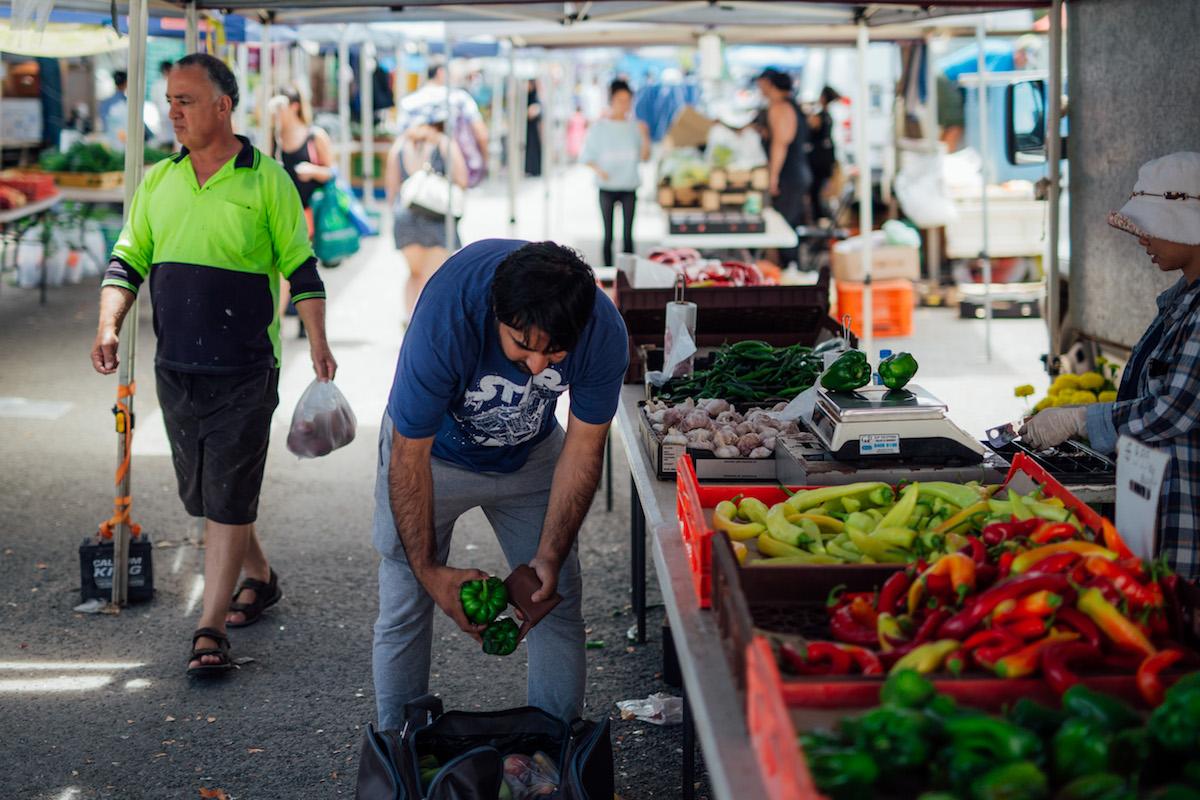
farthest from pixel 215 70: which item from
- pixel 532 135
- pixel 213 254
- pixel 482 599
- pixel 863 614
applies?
pixel 532 135

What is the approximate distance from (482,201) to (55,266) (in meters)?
9.78

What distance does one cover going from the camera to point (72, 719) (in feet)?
14.7

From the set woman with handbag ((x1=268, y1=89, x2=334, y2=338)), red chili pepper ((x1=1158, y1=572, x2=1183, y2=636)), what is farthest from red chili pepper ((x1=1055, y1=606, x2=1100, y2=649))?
woman with handbag ((x1=268, y1=89, x2=334, y2=338))

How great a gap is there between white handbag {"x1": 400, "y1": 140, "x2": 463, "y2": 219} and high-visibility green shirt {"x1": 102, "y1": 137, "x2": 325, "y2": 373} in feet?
17.5

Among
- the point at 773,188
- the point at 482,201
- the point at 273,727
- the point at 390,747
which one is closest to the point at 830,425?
the point at 390,747

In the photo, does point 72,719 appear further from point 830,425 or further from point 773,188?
point 773,188

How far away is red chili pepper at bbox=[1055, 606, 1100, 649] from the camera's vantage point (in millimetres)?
2336

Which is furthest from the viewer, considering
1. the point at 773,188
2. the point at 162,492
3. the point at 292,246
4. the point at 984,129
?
the point at 773,188

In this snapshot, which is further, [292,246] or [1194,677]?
[292,246]

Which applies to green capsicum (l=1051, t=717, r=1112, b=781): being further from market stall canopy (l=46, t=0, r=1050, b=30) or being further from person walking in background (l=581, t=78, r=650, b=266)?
person walking in background (l=581, t=78, r=650, b=266)

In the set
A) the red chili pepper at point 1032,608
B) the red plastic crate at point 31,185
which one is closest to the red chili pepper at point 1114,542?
the red chili pepper at point 1032,608

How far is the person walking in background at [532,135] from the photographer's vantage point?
75.0 feet

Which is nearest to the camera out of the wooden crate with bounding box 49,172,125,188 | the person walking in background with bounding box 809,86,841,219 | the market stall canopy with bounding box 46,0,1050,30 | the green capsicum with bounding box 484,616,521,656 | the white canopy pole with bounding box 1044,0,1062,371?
the green capsicum with bounding box 484,616,521,656

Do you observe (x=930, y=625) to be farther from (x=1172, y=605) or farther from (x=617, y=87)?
(x=617, y=87)
